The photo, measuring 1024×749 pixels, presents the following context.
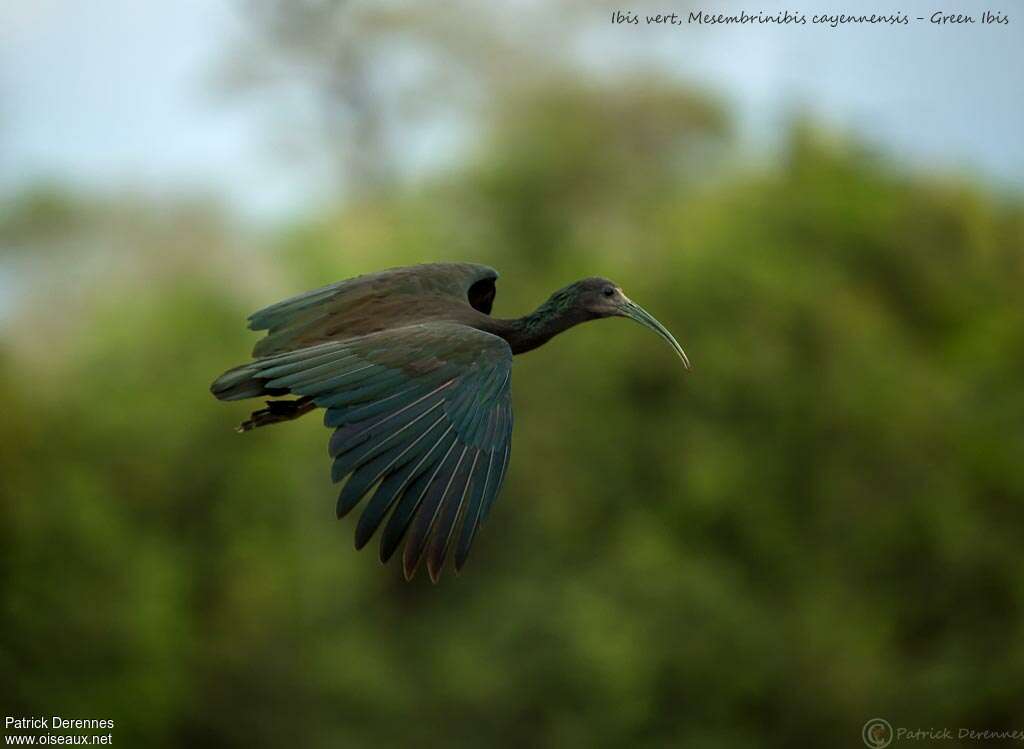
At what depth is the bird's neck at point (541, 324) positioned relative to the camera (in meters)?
13.7

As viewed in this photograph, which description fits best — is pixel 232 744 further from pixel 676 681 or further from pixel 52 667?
pixel 676 681

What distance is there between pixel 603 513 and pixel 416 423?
35558 mm

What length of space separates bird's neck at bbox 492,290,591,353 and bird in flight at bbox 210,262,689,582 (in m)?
0.01

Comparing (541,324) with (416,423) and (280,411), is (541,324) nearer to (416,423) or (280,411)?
(280,411)

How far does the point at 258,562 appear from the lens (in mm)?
45094

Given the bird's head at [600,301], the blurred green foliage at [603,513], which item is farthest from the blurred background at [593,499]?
the bird's head at [600,301]

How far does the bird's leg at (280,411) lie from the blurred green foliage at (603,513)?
28.0m

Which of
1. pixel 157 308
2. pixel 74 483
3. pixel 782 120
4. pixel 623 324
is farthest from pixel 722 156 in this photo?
pixel 74 483

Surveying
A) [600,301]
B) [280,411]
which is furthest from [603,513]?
[280,411]

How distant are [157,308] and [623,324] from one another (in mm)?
11463

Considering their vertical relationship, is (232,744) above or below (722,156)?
below

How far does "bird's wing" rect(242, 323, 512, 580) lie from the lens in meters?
10.9

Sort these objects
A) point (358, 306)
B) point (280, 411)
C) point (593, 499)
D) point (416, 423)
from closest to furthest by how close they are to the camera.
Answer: point (416, 423), point (280, 411), point (358, 306), point (593, 499)

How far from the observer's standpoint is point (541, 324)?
13.9 m
